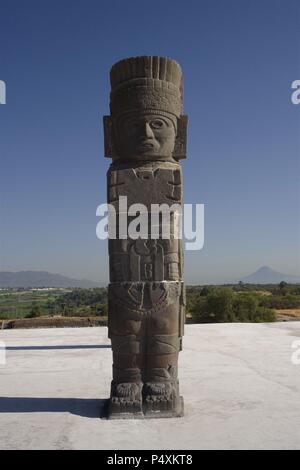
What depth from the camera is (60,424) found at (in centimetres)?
484

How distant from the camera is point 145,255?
5.33m

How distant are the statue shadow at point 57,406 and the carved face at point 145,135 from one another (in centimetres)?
319

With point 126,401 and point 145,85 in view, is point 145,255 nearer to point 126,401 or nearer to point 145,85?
point 126,401

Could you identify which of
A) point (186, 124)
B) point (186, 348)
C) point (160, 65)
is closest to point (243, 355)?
point (186, 348)

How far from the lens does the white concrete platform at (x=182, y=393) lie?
4.34 meters

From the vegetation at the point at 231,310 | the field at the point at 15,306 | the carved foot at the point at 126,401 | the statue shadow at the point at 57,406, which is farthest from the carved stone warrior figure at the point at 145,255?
the field at the point at 15,306

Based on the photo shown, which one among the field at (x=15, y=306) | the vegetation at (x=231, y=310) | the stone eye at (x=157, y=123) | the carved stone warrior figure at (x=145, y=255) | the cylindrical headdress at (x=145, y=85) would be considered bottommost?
the field at (x=15, y=306)

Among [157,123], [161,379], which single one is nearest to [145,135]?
[157,123]

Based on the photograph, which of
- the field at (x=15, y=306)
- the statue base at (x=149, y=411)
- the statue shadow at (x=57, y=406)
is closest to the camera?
the statue base at (x=149, y=411)

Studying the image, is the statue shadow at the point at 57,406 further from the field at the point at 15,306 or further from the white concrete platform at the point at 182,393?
the field at the point at 15,306

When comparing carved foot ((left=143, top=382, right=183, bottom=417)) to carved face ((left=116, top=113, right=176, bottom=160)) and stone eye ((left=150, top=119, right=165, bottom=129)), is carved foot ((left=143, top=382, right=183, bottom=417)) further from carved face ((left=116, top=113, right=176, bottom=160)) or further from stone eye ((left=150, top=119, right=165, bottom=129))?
stone eye ((left=150, top=119, right=165, bottom=129))

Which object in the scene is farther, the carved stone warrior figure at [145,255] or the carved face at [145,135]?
the carved face at [145,135]
